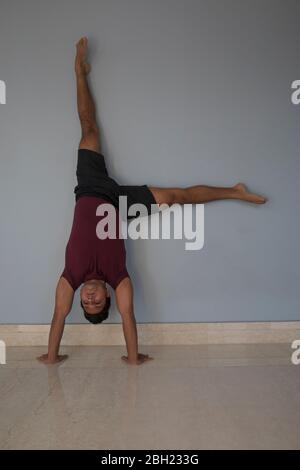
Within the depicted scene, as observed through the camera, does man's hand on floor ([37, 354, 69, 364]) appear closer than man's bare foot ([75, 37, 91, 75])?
Yes

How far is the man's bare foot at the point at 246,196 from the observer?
2.44 meters

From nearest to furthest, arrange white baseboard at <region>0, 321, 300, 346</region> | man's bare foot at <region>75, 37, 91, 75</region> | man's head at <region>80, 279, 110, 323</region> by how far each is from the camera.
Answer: man's head at <region>80, 279, 110, 323</region>
man's bare foot at <region>75, 37, 91, 75</region>
white baseboard at <region>0, 321, 300, 346</region>

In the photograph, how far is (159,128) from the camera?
98.4 inches

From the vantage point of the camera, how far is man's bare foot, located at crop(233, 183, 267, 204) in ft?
8.00

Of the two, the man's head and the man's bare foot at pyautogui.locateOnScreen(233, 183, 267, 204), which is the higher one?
the man's bare foot at pyautogui.locateOnScreen(233, 183, 267, 204)

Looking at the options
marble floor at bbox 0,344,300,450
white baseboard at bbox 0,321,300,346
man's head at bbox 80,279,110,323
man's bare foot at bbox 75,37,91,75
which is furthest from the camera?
white baseboard at bbox 0,321,300,346

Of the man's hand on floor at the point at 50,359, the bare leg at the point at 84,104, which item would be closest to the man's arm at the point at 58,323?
the man's hand on floor at the point at 50,359

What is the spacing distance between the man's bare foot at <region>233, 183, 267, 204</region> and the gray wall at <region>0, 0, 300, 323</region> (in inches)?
3.7

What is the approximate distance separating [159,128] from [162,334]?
143 cm

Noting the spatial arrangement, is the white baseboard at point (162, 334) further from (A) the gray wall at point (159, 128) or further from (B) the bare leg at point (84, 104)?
(B) the bare leg at point (84, 104)

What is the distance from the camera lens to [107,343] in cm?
248

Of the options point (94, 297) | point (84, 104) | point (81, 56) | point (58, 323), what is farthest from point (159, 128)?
point (58, 323)

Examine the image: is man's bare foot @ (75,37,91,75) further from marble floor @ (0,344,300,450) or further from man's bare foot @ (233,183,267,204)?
marble floor @ (0,344,300,450)

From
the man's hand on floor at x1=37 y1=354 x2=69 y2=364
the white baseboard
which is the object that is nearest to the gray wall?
the white baseboard
